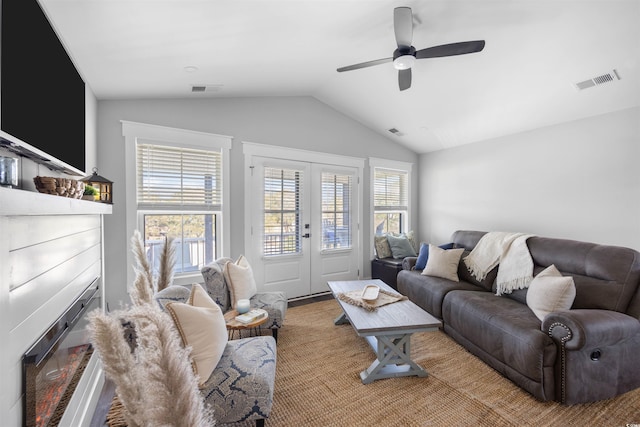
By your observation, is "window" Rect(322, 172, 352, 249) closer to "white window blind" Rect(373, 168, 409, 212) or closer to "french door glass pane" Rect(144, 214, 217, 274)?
"white window blind" Rect(373, 168, 409, 212)

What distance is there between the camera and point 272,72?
3.04 meters

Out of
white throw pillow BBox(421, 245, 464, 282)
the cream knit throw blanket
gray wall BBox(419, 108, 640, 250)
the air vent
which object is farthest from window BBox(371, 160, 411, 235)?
the cream knit throw blanket

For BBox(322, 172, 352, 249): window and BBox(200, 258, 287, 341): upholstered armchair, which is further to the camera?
BBox(322, 172, 352, 249): window

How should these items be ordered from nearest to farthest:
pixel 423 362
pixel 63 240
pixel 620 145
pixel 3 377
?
pixel 3 377
pixel 63 240
pixel 423 362
pixel 620 145

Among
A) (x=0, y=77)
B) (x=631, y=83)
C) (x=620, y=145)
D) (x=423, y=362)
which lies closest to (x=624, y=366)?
(x=423, y=362)

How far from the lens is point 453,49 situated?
2.10 meters

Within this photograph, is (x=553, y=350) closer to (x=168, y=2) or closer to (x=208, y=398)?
(x=208, y=398)

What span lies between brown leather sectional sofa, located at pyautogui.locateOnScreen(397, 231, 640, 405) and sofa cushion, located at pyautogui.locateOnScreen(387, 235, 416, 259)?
1708 mm

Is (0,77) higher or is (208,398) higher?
(0,77)

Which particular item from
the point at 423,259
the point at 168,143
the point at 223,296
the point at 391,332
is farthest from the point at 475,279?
the point at 168,143

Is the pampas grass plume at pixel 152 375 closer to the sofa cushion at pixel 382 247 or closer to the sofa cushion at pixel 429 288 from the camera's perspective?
the sofa cushion at pixel 429 288

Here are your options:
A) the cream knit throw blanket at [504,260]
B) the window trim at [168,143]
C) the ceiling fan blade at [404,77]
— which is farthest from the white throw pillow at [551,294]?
the window trim at [168,143]

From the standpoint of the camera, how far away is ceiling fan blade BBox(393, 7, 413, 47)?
1908mm

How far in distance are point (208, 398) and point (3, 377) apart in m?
0.87
